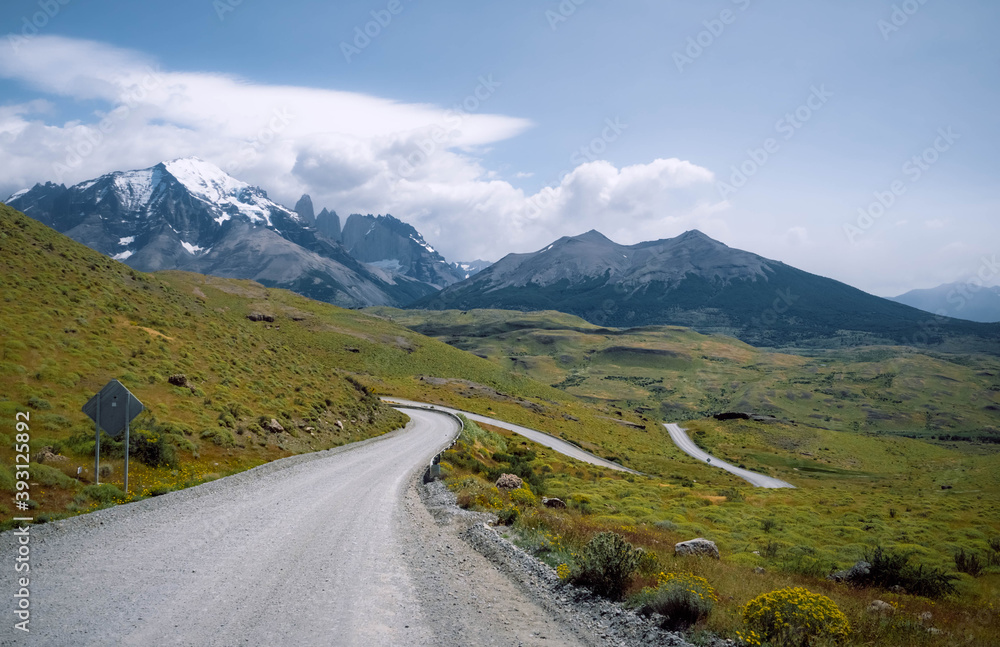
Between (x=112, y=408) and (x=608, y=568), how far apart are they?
14945mm

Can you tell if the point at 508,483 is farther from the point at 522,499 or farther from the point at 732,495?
the point at 732,495

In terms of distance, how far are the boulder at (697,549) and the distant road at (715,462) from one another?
55.0 metres

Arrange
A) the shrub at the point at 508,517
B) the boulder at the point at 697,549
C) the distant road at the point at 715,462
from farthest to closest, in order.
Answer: the distant road at the point at 715,462, the shrub at the point at 508,517, the boulder at the point at 697,549

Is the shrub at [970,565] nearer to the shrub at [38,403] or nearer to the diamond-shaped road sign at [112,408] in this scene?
the diamond-shaped road sign at [112,408]

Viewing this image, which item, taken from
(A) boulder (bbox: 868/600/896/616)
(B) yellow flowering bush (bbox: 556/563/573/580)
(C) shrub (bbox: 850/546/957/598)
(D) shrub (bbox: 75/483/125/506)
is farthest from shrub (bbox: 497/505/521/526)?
(D) shrub (bbox: 75/483/125/506)

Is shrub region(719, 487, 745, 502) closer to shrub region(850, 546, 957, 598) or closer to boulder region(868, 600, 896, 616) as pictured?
shrub region(850, 546, 957, 598)

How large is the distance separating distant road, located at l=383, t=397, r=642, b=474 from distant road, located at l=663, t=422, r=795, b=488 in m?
21.9

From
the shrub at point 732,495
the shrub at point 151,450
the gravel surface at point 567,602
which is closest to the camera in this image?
the gravel surface at point 567,602

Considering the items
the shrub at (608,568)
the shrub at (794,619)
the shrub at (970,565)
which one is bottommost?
the shrub at (970,565)

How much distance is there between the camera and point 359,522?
49.9 feet

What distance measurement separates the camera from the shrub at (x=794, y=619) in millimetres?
7332

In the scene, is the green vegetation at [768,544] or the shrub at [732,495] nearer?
the green vegetation at [768,544]

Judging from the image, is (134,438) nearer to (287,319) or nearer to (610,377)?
(287,319)

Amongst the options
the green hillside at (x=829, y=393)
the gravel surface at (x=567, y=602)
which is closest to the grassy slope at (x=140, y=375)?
the gravel surface at (x=567, y=602)
